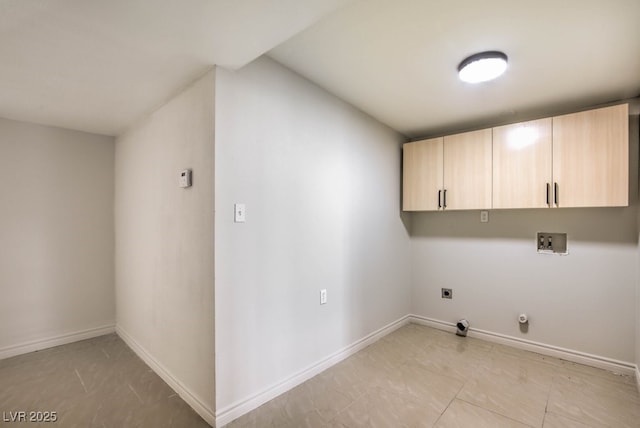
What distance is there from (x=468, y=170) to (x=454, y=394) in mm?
2111

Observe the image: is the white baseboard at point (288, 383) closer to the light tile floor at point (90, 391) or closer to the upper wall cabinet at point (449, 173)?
the light tile floor at point (90, 391)

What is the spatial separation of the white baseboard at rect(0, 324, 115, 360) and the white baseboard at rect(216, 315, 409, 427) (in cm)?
228

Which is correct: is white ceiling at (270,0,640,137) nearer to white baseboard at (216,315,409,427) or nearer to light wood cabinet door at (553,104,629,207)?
light wood cabinet door at (553,104,629,207)

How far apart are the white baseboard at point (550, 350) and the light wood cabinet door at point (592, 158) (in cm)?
139

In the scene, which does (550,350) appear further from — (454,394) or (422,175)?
(422,175)

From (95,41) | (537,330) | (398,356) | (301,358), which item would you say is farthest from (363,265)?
(95,41)

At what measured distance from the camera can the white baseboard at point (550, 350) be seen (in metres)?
2.56

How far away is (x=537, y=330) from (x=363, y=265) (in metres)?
1.84

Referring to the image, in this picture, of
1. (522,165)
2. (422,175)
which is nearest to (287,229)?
(422,175)

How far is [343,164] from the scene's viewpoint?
277 centimetres

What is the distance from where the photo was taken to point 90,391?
2.17 meters

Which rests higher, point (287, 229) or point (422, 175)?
point (422, 175)

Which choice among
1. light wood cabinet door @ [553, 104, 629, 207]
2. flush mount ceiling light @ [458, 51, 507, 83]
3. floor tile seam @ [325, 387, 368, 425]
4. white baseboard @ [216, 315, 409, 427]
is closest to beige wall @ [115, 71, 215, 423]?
white baseboard @ [216, 315, 409, 427]

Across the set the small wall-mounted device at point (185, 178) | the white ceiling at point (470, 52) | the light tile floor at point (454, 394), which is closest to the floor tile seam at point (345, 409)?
the light tile floor at point (454, 394)
